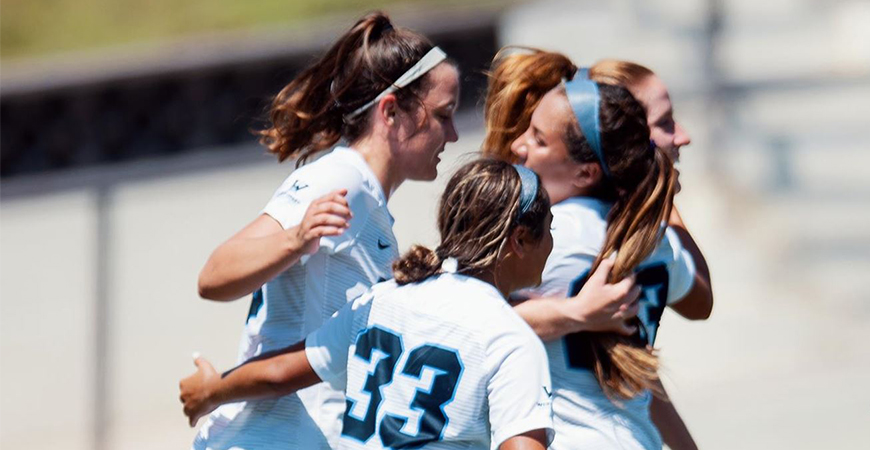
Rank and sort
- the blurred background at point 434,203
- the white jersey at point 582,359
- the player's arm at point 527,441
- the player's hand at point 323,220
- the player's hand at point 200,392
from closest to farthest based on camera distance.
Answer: the player's arm at point 527,441 < the player's hand at point 323,220 < the white jersey at point 582,359 < the player's hand at point 200,392 < the blurred background at point 434,203

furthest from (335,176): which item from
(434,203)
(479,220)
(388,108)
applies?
(434,203)

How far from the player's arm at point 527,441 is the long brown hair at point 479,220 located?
30cm

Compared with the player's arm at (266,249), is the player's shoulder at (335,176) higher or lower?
higher

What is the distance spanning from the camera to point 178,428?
579cm

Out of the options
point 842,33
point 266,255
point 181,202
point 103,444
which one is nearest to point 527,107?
point 266,255

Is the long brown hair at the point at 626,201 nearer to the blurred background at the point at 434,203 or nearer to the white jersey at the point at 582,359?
the white jersey at the point at 582,359

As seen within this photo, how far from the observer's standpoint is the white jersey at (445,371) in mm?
1986

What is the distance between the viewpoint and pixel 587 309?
2.20 metres

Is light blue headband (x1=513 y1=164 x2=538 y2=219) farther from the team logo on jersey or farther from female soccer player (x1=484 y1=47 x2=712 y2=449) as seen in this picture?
the team logo on jersey

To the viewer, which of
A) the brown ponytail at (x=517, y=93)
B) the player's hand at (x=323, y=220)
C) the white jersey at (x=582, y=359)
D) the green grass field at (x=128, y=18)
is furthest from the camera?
the green grass field at (x=128, y=18)

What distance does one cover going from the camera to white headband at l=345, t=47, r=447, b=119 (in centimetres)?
243

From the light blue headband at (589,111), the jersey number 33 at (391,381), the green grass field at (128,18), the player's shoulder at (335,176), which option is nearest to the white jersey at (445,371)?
the jersey number 33 at (391,381)

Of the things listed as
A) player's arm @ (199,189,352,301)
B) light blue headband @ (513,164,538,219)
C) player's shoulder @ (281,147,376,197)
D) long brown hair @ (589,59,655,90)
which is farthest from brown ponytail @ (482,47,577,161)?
player's arm @ (199,189,352,301)

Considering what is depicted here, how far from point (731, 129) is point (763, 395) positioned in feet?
5.37
